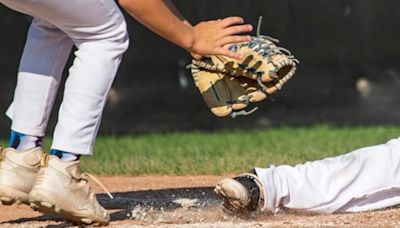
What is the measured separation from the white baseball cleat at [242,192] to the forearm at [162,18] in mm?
528

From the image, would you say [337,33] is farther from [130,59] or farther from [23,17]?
[23,17]

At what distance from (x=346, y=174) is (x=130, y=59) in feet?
15.5

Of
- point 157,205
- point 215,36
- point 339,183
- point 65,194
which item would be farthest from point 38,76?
point 339,183

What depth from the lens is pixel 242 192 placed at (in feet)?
12.1

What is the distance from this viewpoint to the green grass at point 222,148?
228 inches

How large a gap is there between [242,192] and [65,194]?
0.65 m

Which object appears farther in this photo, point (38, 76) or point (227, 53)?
point (38, 76)

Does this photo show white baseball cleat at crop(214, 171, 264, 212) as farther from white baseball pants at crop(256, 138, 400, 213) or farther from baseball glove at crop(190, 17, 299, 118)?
baseball glove at crop(190, 17, 299, 118)

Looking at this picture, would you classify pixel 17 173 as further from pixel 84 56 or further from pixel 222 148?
pixel 222 148

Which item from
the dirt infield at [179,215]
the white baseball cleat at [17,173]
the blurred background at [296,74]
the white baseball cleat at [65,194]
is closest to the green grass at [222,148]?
the blurred background at [296,74]

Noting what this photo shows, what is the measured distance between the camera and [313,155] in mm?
6043

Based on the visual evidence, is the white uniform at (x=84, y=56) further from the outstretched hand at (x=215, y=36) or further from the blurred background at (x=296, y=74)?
the blurred background at (x=296, y=74)

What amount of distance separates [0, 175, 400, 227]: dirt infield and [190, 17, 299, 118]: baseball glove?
421mm

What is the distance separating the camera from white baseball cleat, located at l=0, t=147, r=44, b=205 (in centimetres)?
365
